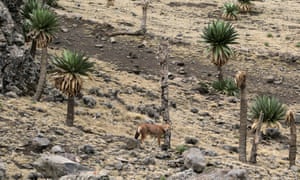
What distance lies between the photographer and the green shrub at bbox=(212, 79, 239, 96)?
32.4m

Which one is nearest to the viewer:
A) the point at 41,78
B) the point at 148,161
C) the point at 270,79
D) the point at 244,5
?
the point at 148,161

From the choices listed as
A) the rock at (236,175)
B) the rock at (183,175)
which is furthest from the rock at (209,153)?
the rock at (236,175)

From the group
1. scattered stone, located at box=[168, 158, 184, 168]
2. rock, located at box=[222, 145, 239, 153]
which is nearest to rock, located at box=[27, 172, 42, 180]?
scattered stone, located at box=[168, 158, 184, 168]

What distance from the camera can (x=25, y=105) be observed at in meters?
20.5

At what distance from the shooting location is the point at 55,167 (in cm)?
1349

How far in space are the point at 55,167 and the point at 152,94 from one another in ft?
53.4

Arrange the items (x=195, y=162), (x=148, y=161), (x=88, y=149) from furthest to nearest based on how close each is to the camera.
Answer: (x=88, y=149) < (x=148, y=161) < (x=195, y=162)

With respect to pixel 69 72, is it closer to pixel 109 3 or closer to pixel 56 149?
pixel 56 149

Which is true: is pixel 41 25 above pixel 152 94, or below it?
above

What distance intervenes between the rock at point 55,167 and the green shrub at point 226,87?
19795mm

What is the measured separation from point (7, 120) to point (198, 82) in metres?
18.0

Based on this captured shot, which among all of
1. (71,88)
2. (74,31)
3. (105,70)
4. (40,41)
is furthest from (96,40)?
(71,88)

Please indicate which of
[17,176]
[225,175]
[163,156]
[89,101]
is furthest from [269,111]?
[17,176]

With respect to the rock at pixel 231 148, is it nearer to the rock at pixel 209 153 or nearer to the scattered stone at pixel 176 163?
the rock at pixel 209 153
